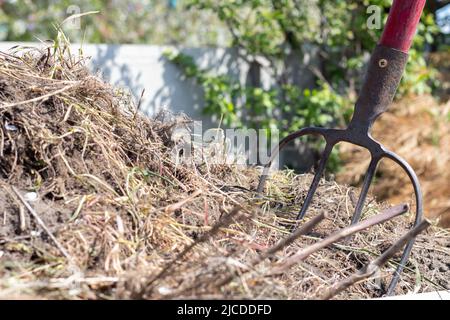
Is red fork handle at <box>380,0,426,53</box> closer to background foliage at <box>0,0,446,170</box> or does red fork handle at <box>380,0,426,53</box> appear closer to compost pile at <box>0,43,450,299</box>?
compost pile at <box>0,43,450,299</box>

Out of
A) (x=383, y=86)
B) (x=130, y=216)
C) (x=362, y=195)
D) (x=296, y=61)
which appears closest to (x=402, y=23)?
(x=383, y=86)

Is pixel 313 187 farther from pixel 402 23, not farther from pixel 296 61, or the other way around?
pixel 296 61

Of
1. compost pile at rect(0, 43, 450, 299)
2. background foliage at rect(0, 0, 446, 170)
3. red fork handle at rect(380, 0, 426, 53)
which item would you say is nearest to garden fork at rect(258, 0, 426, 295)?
red fork handle at rect(380, 0, 426, 53)

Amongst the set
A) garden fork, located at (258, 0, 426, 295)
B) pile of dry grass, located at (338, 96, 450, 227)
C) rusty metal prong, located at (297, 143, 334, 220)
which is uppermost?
garden fork, located at (258, 0, 426, 295)

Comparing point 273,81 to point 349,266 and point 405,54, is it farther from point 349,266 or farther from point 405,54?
point 349,266

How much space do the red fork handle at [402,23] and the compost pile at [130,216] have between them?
549 millimetres

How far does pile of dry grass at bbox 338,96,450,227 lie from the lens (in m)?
3.79

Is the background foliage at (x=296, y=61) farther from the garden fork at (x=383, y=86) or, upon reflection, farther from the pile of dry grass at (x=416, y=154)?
the garden fork at (x=383, y=86)

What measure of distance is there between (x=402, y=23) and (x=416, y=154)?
6.43 ft

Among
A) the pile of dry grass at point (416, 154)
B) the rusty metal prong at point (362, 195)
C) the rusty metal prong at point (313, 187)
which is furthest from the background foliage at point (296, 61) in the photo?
the rusty metal prong at point (362, 195)

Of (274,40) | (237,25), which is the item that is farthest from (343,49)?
(237,25)

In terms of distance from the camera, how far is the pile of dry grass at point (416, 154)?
3.79m

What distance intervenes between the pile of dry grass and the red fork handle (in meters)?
1.90
